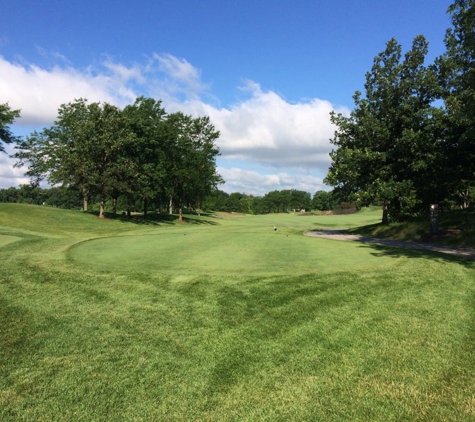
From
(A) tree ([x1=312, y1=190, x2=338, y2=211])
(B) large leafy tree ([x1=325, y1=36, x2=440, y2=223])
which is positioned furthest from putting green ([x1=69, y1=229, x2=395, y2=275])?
(A) tree ([x1=312, y1=190, x2=338, y2=211])

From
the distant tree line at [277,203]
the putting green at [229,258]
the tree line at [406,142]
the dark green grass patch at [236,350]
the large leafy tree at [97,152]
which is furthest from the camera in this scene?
the distant tree line at [277,203]

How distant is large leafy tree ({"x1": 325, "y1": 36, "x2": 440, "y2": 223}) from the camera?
22.3 metres

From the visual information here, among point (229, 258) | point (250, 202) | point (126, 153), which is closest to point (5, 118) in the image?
point (126, 153)

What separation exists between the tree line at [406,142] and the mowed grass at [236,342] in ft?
50.1

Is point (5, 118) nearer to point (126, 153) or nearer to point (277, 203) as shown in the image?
point (126, 153)

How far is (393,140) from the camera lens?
24234 mm

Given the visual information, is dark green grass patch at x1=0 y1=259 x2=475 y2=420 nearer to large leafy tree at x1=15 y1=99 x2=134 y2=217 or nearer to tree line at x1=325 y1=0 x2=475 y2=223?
tree line at x1=325 y1=0 x2=475 y2=223

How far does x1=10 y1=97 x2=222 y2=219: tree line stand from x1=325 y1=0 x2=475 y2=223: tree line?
65.9 ft

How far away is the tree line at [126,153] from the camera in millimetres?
32719

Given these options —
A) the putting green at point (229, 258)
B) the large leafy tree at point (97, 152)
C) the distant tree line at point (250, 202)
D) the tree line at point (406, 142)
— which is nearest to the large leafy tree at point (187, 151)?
the large leafy tree at point (97, 152)

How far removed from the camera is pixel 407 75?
2512 cm

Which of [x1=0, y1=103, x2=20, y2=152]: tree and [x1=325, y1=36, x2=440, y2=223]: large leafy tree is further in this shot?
[x1=0, y1=103, x2=20, y2=152]: tree

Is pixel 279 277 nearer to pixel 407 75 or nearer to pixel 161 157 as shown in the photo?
pixel 407 75

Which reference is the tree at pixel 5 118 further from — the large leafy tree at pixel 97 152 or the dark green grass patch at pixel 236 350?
the dark green grass patch at pixel 236 350
